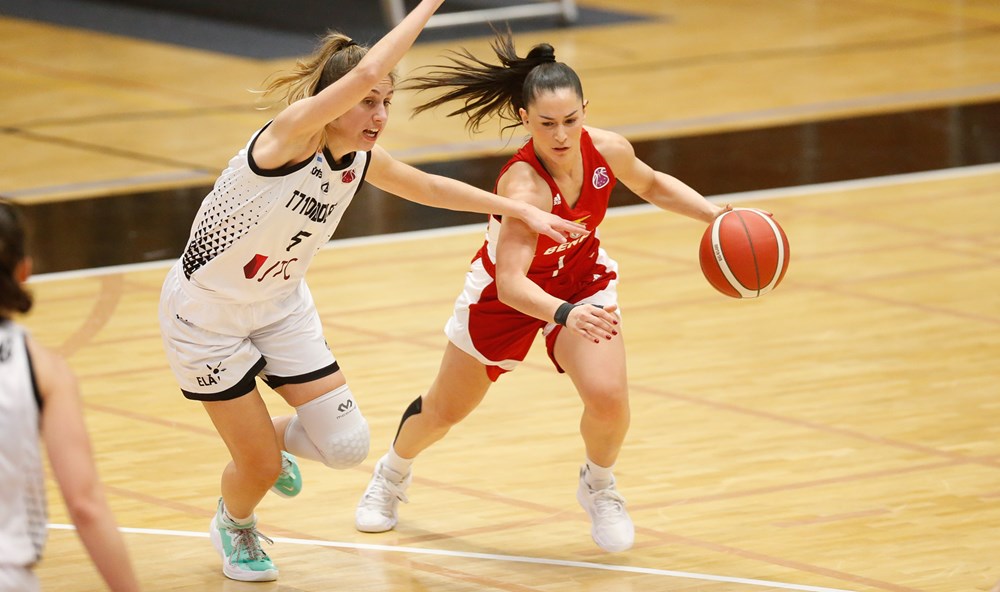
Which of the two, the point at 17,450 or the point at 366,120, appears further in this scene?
the point at 366,120

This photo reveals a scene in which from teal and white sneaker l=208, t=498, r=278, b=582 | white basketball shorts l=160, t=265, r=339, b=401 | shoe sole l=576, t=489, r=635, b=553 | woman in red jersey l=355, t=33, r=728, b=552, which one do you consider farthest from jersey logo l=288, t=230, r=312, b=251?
shoe sole l=576, t=489, r=635, b=553

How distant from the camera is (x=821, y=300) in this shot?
7.56m

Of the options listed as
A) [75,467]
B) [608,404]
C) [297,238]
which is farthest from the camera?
[608,404]

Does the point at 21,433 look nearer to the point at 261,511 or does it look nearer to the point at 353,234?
the point at 261,511

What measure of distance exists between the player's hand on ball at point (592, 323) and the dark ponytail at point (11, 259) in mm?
1703

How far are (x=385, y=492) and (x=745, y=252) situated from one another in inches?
55.9

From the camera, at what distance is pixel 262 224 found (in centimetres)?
427

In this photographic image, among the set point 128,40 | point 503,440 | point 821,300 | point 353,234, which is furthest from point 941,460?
point 128,40

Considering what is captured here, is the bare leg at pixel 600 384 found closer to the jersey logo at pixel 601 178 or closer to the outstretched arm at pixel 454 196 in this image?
the outstretched arm at pixel 454 196

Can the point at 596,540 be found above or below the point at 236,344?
below

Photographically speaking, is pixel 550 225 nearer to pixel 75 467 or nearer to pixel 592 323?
pixel 592 323

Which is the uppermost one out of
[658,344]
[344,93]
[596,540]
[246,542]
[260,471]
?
[344,93]

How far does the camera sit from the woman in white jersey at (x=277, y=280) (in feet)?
13.9

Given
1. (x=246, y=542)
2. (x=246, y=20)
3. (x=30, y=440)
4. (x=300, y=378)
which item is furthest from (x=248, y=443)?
(x=246, y=20)
